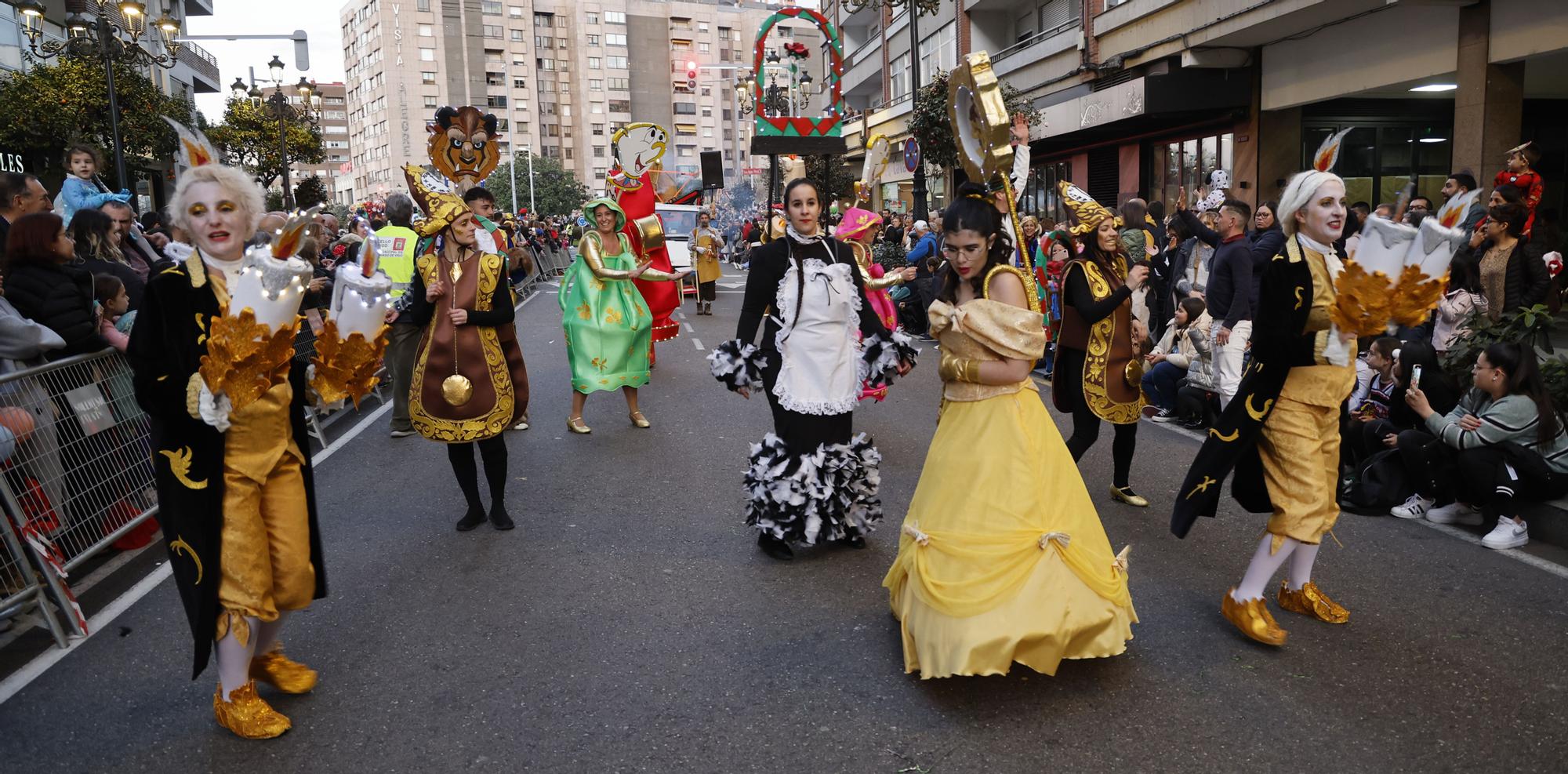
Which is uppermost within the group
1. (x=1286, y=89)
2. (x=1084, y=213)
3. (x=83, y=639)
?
(x=1286, y=89)

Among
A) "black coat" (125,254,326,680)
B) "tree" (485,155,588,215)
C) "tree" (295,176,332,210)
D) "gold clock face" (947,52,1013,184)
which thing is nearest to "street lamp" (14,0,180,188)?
"tree" (295,176,332,210)

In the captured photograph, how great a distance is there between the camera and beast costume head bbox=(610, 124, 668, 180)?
11828mm

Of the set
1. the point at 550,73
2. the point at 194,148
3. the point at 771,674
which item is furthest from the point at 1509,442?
the point at 550,73

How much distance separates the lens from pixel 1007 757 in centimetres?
324

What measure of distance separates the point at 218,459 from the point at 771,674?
2040 millimetres

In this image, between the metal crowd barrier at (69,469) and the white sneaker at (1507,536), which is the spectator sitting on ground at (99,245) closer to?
the metal crowd barrier at (69,469)

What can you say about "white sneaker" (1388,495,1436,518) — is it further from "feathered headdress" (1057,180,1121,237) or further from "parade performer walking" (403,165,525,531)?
"parade performer walking" (403,165,525,531)

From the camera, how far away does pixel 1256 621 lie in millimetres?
4023

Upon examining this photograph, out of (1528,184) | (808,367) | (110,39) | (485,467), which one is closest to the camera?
(808,367)

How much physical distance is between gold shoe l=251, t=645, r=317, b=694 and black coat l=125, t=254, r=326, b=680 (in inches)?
13.1

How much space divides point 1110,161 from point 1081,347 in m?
18.8

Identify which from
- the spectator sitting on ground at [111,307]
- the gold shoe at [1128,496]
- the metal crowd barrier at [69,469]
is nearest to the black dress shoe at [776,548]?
the gold shoe at [1128,496]

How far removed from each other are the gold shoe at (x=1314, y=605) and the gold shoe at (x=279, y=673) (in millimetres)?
3878

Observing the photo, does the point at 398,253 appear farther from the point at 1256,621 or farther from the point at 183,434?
the point at 1256,621
